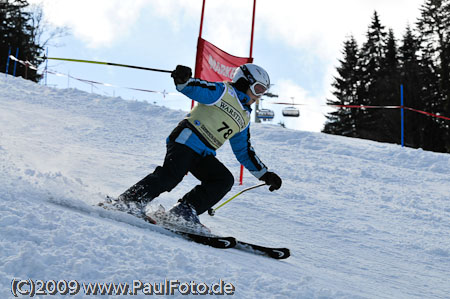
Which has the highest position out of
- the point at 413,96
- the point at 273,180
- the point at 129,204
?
the point at 413,96

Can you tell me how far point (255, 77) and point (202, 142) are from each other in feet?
2.20

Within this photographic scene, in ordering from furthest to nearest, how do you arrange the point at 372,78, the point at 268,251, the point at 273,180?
the point at 372,78 → the point at 273,180 → the point at 268,251

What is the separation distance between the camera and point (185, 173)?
3090 millimetres

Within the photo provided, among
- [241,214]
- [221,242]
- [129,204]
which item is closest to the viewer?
[221,242]

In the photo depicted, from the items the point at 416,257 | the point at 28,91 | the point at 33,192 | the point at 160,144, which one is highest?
the point at 28,91

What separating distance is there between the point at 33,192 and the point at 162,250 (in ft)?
3.60

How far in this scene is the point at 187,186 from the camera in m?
5.04

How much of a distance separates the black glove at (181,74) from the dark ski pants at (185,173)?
0.48 metres

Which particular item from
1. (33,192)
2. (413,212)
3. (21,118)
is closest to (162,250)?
(33,192)

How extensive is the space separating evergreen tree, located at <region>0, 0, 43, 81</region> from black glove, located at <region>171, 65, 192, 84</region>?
91.1ft

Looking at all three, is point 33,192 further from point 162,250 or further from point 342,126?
point 342,126

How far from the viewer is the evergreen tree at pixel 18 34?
93.0ft

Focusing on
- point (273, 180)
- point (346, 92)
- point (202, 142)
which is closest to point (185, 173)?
point (202, 142)

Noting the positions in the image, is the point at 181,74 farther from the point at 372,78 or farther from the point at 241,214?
the point at 372,78
